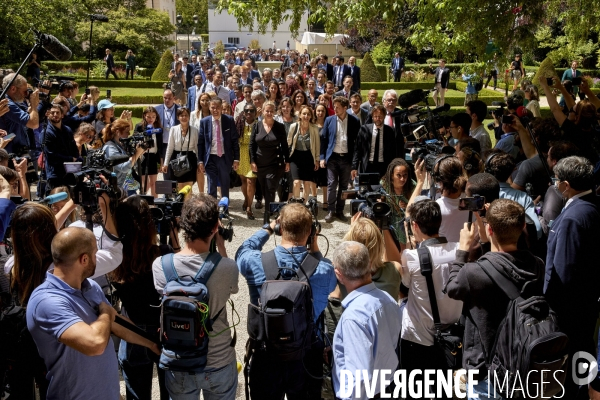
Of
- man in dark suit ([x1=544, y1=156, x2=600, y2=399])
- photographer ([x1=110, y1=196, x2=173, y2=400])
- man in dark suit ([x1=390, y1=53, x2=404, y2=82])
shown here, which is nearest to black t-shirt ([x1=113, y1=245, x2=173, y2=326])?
photographer ([x1=110, y1=196, x2=173, y2=400])

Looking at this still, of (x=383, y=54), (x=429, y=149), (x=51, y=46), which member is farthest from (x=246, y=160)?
(x=383, y=54)

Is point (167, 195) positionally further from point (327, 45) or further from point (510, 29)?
point (327, 45)

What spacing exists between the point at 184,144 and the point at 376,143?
9.60 feet

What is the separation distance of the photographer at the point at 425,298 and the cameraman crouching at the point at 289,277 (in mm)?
625

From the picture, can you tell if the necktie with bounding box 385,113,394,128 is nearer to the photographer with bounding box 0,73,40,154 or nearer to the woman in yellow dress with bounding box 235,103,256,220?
the woman in yellow dress with bounding box 235,103,256,220

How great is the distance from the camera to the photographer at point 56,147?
828 cm

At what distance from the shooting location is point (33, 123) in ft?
28.0

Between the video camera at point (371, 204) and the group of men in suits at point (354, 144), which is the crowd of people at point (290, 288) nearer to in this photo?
the video camera at point (371, 204)

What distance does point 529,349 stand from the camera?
11.2ft

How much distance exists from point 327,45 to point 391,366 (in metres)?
50.4

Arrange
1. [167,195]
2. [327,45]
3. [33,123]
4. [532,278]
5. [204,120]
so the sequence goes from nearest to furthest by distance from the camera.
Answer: [532,278], [167,195], [33,123], [204,120], [327,45]

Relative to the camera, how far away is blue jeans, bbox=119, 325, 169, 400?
4.16m

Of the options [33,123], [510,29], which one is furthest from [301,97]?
[33,123]

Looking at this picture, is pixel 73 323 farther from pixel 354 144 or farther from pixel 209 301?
pixel 354 144
